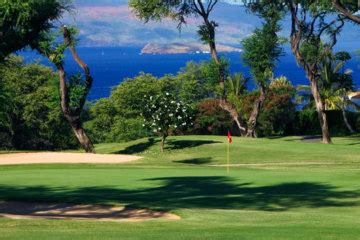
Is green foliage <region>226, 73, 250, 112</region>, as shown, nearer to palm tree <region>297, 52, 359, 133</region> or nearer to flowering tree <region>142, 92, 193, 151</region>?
palm tree <region>297, 52, 359, 133</region>

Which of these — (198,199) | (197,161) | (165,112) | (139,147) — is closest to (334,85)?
(139,147)

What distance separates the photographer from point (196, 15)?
52625 mm

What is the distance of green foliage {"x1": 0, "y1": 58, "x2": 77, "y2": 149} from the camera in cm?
6162

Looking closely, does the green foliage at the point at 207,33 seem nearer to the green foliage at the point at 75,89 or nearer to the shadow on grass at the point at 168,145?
the shadow on grass at the point at 168,145

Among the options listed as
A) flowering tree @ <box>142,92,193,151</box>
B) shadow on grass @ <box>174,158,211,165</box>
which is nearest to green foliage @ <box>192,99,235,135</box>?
flowering tree @ <box>142,92,193,151</box>

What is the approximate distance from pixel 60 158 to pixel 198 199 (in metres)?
15.6

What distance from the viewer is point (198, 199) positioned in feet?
62.9

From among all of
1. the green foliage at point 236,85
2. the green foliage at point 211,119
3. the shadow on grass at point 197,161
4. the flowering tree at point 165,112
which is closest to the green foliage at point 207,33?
the green foliage at point 211,119

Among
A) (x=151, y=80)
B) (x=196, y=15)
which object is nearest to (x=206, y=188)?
(x=196, y=15)

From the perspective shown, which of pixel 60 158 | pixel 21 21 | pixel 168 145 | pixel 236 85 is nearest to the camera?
pixel 21 21

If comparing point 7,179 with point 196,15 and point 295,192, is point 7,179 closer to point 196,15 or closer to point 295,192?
point 295,192

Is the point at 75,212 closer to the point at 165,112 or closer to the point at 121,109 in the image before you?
the point at 165,112

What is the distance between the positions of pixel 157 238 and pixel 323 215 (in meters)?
5.14

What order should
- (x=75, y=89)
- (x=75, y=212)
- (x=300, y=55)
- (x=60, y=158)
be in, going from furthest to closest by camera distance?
(x=300, y=55) < (x=75, y=89) < (x=60, y=158) < (x=75, y=212)
